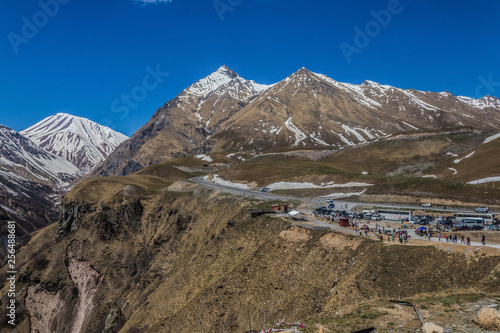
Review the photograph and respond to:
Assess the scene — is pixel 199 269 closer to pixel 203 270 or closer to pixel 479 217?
pixel 203 270

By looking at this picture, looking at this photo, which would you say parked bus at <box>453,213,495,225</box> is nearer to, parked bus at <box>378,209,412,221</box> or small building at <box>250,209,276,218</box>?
parked bus at <box>378,209,412,221</box>

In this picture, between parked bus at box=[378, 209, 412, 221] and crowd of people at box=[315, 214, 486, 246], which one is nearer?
crowd of people at box=[315, 214, 486, 246]

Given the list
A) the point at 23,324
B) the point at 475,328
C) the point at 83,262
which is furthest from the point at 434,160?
the point at 23,324

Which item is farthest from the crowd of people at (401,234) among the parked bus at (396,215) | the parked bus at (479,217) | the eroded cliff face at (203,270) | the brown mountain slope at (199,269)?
the parked bus at (396,215)

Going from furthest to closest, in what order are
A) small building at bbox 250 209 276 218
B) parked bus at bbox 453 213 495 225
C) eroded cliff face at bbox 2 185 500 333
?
small building at bbox 250 209 276 218
parked bus at bbox 453 213 495 225
eroded cliff face at bbox 2 185 500 333

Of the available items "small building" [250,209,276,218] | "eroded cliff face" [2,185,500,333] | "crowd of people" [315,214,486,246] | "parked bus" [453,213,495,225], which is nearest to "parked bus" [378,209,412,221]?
"crowd of people" [315,214,486,246]

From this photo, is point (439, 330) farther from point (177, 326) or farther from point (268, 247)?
point (177, 326)

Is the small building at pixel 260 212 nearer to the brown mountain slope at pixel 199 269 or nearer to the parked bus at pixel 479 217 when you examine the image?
the brown mountain slope at pixel 199 269
